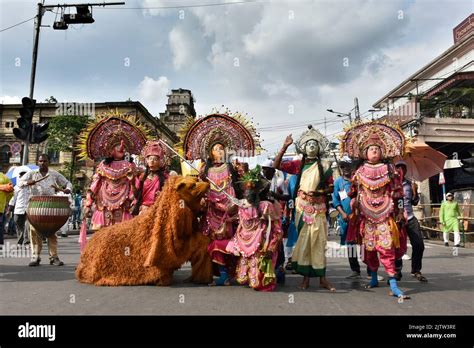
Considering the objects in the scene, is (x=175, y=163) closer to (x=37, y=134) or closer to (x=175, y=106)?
(x=37, y=134)

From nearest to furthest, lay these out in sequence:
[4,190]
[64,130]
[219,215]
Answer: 1. [219,215]
2. [4,190]
3. [64,130]

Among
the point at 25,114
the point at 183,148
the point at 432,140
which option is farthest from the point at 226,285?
the point at 432,140

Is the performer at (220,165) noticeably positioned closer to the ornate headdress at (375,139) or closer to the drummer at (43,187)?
the ornate headdress at (375,139)

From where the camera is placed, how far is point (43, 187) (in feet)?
25.0

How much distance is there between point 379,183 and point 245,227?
1832 millimetres

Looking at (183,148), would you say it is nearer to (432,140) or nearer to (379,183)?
(379,183)

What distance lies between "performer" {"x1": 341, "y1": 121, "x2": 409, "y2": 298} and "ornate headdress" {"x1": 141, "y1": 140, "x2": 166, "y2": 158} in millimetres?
2937

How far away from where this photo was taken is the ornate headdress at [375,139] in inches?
211

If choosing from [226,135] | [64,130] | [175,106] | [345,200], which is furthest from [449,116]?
[175,106]

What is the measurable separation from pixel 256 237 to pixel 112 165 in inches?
110

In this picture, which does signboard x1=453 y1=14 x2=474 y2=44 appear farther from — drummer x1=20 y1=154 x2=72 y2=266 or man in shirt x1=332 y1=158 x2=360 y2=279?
drummer x1=20 y1=154 x2=72 y2=266
